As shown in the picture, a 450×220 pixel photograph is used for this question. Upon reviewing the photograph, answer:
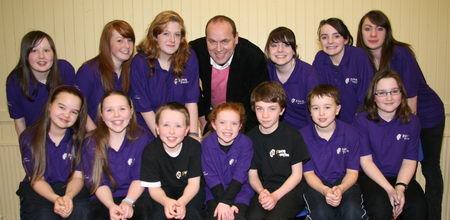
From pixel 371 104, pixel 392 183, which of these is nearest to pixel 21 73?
pixel 371 104

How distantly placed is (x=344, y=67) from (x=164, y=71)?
153cm

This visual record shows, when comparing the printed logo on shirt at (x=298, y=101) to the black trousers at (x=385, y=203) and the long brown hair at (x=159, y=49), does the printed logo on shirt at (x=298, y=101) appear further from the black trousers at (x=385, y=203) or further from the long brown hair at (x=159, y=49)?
the long brown hair at (x=159, y=49)

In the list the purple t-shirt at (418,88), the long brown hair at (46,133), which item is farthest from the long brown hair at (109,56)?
the purple t-shirt at (418,88)

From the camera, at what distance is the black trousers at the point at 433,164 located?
3582 millimetres

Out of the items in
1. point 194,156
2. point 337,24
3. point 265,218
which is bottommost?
point 265,218

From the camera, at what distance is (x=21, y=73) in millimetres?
3330

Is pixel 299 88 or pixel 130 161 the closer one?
pixel 130 161

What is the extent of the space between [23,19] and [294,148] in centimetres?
306

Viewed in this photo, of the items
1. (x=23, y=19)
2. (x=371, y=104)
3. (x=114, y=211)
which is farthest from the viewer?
(x=23, y=19)

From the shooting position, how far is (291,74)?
3.36 meters

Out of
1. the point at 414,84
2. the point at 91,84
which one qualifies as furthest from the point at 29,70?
the point at 414,84

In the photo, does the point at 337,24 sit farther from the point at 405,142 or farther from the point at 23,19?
the point at 23,19

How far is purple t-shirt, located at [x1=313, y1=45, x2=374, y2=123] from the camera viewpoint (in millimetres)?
3398

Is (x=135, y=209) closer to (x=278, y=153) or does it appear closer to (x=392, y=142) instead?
(x=278, y=153)
